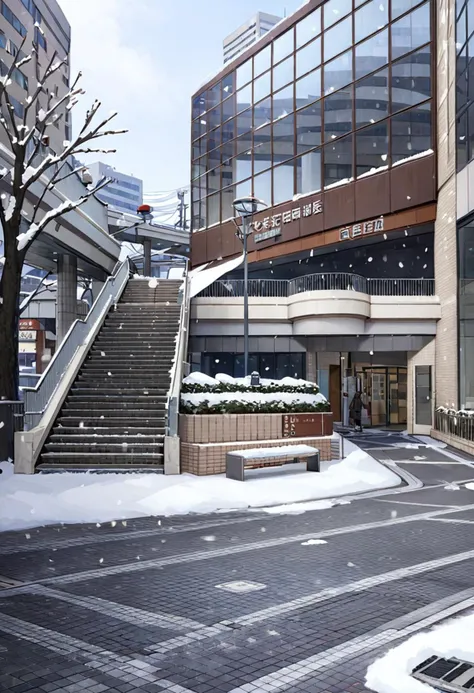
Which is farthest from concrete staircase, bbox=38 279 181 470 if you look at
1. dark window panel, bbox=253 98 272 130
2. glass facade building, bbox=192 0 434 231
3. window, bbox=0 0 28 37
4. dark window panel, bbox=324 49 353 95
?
window, bbox=0 0 28 37

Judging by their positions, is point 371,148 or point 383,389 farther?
point 383,389

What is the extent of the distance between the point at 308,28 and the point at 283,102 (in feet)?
12.9

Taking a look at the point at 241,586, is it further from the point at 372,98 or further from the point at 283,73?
the point at 283,73

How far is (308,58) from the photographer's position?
36.0 m

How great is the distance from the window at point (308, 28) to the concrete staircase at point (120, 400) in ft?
62.1

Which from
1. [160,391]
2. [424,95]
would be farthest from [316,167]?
[160,391]

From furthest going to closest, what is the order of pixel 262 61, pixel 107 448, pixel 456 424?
pixel 262 61, pixel 456 424, pixel 107 448

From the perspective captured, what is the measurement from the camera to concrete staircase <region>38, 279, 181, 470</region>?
52.9 ft

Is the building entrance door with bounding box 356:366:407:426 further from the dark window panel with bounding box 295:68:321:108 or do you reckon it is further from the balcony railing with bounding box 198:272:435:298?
the dark window panel with bounding box 295:68:321:108

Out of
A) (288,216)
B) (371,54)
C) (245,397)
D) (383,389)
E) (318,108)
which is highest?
(371,54)

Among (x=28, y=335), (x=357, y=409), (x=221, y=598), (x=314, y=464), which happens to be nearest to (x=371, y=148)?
(x=357, y=409)

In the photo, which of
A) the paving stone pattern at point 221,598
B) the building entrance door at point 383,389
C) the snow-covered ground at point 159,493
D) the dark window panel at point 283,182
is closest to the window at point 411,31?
the dark window panel at point 283,182

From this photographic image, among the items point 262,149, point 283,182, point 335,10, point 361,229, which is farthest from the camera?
point 262,149

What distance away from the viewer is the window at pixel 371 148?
31484 mm
